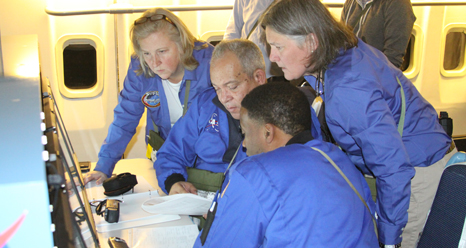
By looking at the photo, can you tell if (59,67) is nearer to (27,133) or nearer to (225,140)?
(225,140)

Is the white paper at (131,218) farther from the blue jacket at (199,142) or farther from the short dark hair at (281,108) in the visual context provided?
the short dark hair at (281,108)

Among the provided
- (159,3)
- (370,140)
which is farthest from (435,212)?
(159,3)

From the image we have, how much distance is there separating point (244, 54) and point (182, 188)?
716 millimetres

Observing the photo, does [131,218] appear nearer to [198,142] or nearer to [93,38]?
[198,142]

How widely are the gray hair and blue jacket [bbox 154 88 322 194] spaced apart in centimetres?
22

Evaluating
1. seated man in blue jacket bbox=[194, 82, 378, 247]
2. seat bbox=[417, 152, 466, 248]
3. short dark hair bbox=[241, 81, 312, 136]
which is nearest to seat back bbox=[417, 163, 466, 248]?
seat bbox=[417, 152, 466, 248]

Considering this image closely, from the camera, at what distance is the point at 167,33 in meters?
2.17

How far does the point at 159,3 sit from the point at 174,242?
9.35ft

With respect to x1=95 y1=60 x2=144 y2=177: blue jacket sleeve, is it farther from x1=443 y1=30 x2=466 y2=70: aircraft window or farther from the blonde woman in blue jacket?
x1=443 y1=30 x2=466 y2=70: aircraft window

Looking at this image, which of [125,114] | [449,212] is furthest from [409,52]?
[449,212]

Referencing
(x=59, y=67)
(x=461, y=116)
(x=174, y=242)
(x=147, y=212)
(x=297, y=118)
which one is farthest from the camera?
(x=461, y=116)

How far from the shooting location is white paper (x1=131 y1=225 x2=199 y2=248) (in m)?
1.49

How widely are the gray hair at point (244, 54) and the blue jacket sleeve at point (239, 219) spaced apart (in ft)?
2.87

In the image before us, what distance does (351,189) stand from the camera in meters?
1.24
